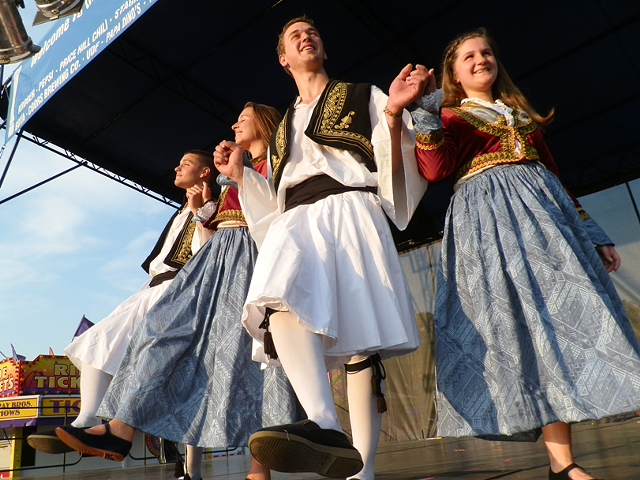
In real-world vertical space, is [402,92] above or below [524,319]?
above

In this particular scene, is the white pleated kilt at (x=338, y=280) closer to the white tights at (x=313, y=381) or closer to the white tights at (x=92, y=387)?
the white tights at (x=313, y=381)

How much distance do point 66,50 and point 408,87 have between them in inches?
170

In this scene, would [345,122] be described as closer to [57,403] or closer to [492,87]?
[492,87]

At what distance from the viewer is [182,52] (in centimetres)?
555

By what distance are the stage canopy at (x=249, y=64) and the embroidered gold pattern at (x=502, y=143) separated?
8.35 feet

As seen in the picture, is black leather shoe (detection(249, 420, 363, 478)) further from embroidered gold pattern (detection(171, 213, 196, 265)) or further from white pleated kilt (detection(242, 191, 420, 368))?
embroidered gold pattern (detection(171, 213, 196, 265))

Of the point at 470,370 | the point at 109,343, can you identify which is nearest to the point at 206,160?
the point at 109,343

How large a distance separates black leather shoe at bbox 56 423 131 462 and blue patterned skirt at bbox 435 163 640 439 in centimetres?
101

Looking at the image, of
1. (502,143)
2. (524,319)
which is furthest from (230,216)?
(524,319)

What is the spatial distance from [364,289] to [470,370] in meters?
0.36

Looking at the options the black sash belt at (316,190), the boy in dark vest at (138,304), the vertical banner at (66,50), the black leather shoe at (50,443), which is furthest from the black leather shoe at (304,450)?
the vertical banner at (66,50)

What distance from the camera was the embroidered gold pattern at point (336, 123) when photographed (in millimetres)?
1626

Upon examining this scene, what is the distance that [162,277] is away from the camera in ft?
8.69

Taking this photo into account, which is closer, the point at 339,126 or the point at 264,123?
the point at 339,126
